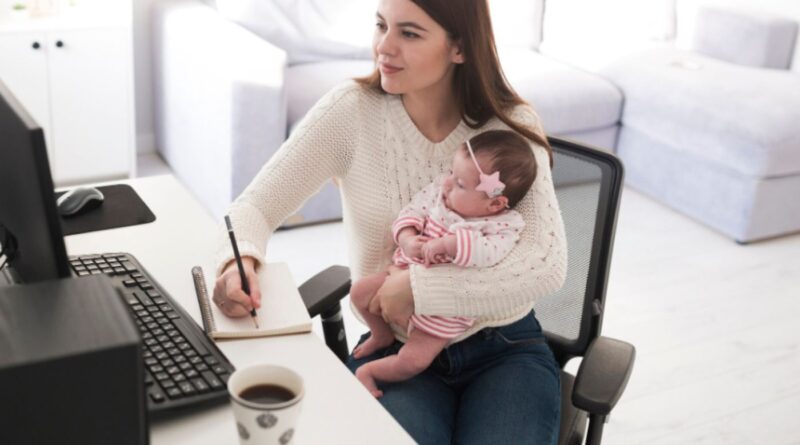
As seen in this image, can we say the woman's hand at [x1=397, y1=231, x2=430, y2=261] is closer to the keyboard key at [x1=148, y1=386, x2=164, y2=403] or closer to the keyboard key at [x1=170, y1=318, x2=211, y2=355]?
the keyboard key at [x1=170, y1=318, x2=211, y2=355]

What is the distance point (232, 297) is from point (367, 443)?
319mm

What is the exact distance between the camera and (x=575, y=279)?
5.25 ft

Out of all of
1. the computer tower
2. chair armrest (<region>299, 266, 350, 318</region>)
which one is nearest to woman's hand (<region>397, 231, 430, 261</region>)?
chair armrest (<region>299, 266, 350, 318</region>)

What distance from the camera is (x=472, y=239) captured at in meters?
1.47

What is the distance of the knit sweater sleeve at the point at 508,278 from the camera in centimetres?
145

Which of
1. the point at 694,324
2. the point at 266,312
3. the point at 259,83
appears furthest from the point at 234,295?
the point at 694,324

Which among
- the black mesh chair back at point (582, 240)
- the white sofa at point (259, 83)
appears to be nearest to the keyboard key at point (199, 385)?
the black mesh chair back at point (582, 240)

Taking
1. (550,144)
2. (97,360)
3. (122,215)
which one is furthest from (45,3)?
(97,360)

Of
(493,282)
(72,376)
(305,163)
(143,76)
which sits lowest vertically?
(143,76)

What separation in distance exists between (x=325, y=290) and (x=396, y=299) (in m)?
0.12

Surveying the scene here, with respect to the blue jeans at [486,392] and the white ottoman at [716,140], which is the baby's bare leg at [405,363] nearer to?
the blue jeans at [486,392]

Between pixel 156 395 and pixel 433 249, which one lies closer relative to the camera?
pixel 156 395

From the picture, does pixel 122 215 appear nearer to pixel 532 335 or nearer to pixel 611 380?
pixel 532 335

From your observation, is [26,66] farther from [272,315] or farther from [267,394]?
[267,394]
